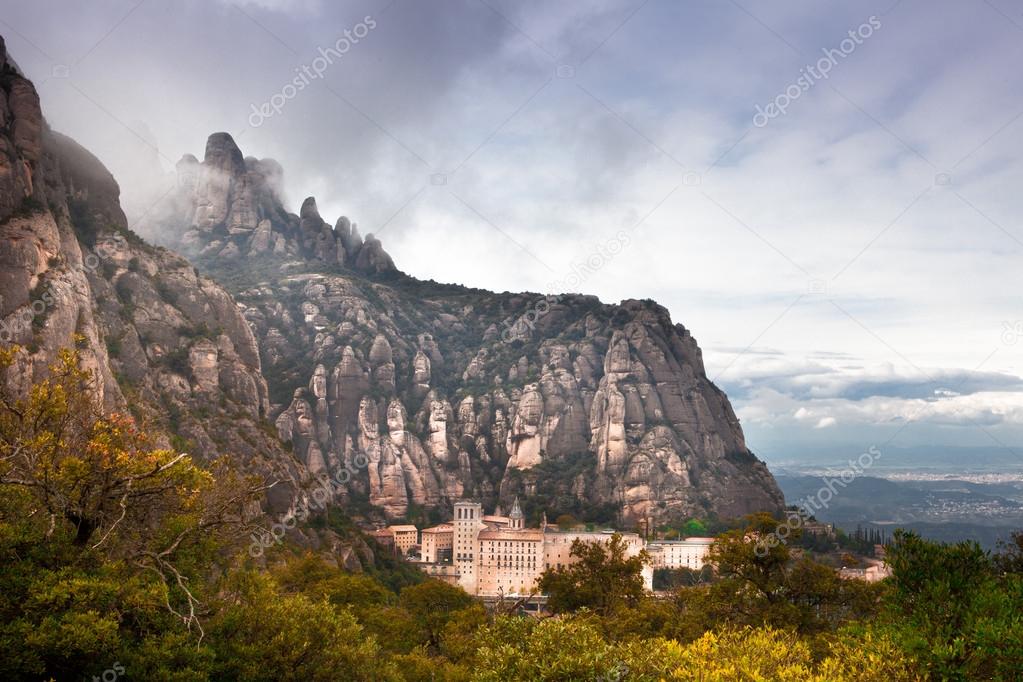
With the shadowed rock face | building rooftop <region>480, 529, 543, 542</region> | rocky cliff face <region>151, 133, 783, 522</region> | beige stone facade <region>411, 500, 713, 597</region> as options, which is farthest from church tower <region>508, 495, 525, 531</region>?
the shadowed rock face

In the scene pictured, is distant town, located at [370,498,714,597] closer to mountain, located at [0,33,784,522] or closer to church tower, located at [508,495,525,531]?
church tower, located at [508,495,525,531]

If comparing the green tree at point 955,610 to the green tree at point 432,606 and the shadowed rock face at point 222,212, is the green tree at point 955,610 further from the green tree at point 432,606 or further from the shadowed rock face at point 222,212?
the shadowed rock face at point 222,212

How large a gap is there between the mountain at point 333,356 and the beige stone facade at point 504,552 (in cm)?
1712

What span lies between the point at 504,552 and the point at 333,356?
58.3 m

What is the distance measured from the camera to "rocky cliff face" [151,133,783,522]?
5251 inches

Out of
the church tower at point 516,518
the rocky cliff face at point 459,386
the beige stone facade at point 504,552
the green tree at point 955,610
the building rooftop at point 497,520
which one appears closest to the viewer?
the green tree at point 955,610

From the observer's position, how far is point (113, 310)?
7431 cm

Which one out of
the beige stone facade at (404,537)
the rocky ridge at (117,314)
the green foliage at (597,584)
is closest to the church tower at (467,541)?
the beige stone facade at (404,537)

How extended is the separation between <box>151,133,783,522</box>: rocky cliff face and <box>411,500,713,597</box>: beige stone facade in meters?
17.2

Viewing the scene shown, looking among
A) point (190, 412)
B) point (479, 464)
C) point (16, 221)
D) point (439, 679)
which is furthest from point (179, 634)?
point (479, 464)

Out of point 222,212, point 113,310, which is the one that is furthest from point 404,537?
point 222,212

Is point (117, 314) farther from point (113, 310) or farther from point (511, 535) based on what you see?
point (511, 535)

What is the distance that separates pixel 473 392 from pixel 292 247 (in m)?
63.7

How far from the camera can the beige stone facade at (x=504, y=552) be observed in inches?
4107
